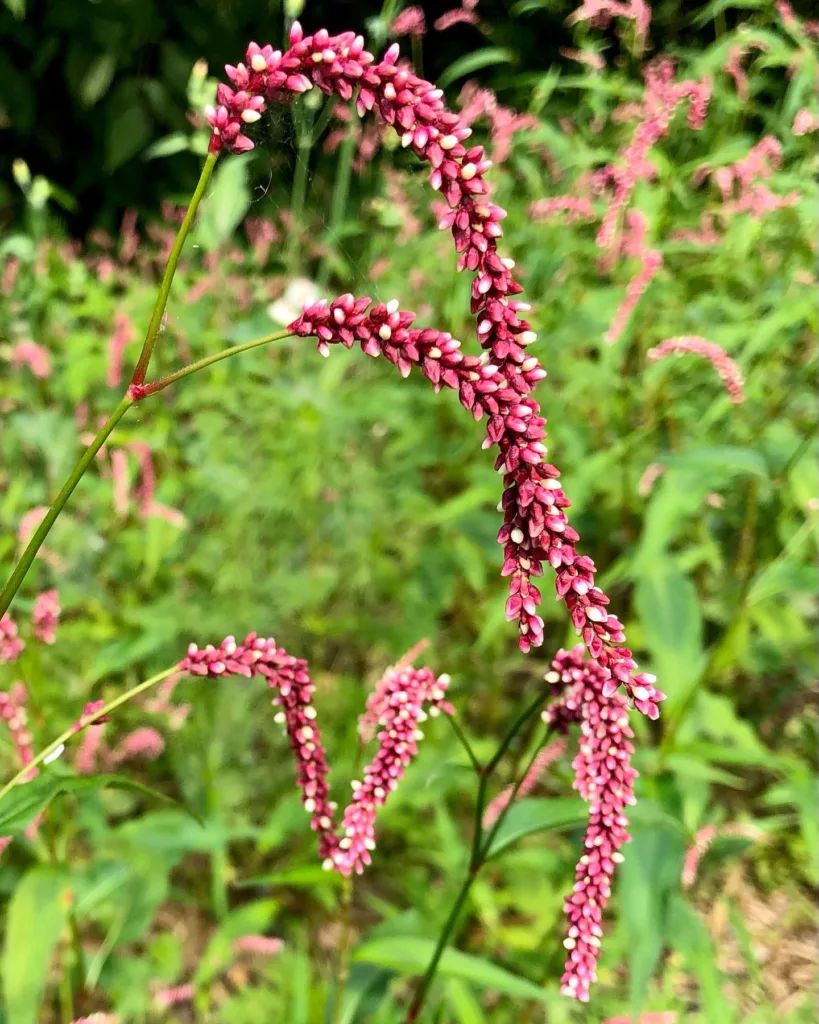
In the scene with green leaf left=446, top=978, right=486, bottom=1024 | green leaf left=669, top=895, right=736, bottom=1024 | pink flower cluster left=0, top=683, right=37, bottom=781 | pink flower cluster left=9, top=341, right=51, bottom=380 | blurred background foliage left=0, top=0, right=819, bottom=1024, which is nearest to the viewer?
pink flower cluster left=0, top=683, right=37, bottom=781

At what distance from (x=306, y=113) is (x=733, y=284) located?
1.64 meters

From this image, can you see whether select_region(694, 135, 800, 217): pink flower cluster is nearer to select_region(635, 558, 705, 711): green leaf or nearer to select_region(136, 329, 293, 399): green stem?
select_region(635, 558, 705, 711): green leaf

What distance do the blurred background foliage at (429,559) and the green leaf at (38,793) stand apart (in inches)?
16.7

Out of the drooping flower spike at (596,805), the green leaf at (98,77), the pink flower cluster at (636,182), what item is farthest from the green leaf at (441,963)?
the green leaf at (98,77)

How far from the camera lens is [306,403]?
6.91ft

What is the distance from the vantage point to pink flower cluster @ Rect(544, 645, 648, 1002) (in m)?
0.65

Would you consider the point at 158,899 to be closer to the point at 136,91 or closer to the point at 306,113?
the point at 306,113

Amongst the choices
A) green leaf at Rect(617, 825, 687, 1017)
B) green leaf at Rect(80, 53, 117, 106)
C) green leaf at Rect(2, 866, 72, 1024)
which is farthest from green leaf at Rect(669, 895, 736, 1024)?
green leaf at Rect(80, 53, 117, 106)

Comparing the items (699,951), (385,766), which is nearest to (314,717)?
(385,766)

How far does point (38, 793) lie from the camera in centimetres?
77

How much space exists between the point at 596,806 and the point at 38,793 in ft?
1.73

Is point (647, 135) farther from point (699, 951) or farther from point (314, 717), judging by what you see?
point (699, 951)

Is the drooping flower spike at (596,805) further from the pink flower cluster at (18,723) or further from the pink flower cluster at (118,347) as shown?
the pink flower cluster at (118,347)

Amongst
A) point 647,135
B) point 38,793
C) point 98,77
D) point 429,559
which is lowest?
point 38,793
